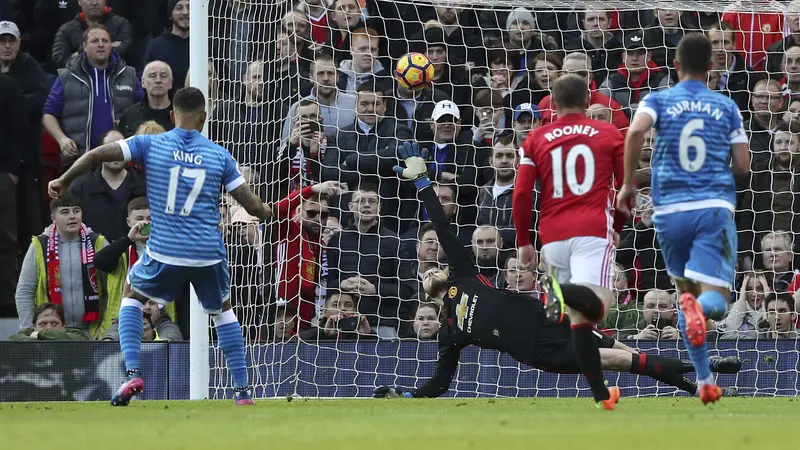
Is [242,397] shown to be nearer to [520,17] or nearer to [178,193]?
[178,193]

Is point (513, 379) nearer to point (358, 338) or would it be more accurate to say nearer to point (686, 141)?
point (358, 338)

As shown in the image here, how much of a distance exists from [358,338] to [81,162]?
12.7 feet

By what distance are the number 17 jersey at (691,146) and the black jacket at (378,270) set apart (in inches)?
205

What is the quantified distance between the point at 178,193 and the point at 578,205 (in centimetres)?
268

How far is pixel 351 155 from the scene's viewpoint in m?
12.6

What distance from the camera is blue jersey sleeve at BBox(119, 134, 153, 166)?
8641 millimetres

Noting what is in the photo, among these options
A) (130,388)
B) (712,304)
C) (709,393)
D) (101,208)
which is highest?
(712,304)

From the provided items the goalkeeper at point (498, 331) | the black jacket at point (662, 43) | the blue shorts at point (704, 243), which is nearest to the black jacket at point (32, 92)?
the goalkeeper at point (498, 331)

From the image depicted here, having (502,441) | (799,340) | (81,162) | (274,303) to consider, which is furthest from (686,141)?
(274,303)

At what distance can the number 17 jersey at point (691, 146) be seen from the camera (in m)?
7.22

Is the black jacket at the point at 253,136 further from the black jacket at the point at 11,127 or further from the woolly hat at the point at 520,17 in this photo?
the woolly hat at the point at 520,17

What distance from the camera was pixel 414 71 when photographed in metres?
12.2

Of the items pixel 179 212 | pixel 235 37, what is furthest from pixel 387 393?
pixel 235 37

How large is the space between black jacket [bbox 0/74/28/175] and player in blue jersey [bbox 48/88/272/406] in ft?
17.4
